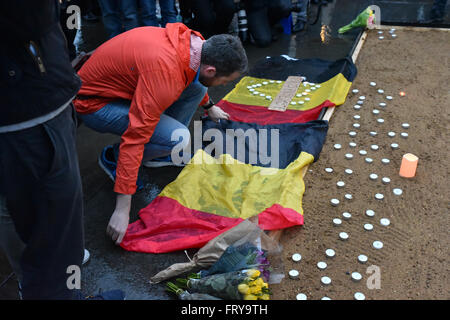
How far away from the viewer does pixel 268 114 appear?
3.15 meters

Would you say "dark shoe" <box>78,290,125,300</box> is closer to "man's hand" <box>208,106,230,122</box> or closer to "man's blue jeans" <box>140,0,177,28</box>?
"man's hand" <box>208,106,230,122</box>

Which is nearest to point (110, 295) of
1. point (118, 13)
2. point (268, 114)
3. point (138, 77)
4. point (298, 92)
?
point (138, 77)

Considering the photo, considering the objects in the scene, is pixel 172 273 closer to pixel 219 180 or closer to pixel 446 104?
pixel 219 180

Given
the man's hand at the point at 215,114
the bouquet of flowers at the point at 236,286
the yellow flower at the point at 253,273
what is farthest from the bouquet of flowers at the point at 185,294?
the man's hand at the point at 215,114

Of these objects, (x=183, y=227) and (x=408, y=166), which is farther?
(x=408, y=166)

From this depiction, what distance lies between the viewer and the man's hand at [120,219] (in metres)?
1.98

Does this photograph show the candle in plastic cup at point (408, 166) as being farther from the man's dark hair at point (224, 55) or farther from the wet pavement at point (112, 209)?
the wet pavement at point (112, 209)

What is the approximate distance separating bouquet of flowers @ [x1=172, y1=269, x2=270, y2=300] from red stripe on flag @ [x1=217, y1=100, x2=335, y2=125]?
5.14 ft

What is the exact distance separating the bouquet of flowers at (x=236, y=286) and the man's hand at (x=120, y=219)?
0.50 metres

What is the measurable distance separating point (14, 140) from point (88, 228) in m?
1.17

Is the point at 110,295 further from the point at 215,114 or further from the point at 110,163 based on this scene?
the point at 215,114

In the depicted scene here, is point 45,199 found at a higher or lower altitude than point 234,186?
higher

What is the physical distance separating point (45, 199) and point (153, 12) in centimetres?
297

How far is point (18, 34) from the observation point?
1104 mm
